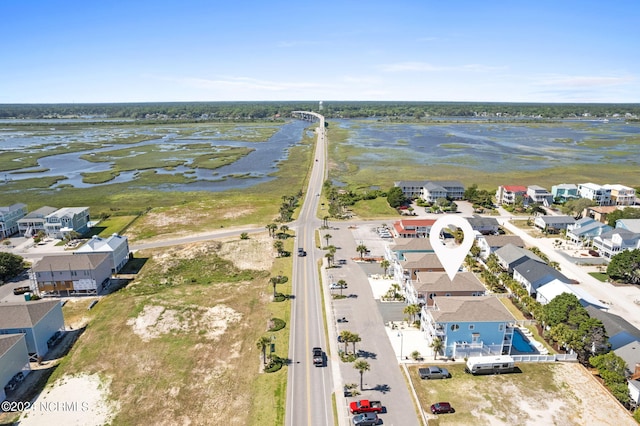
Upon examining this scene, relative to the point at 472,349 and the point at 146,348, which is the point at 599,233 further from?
the point at 146,348

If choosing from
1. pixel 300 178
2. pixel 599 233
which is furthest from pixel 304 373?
pixel 300 178

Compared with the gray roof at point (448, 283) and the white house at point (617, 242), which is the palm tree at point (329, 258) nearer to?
the gray roof at point (448, 283)

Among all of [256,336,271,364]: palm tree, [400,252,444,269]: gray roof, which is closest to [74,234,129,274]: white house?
[256,336,271,364]: palm tree

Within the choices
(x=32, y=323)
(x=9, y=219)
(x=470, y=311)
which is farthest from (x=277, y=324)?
(x=9, y=219)

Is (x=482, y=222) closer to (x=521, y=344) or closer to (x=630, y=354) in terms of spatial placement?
(x=521, y=344)

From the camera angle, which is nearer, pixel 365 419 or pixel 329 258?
pixel 365 419

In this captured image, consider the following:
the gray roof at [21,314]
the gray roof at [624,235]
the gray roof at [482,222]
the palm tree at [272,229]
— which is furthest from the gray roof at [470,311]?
the gray roof at [21,314]
